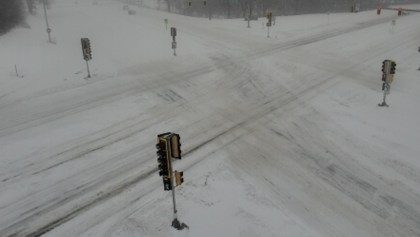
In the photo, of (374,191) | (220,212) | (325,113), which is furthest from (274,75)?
(220,212)

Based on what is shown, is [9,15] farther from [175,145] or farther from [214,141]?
[175,145]

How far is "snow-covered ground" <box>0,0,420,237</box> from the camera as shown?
1171 centimetres

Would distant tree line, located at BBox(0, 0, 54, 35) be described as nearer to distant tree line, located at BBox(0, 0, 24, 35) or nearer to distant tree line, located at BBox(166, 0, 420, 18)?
distant tree line, located at BBox(0, 0, 24, 35)

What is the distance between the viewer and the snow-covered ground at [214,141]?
11711 mm

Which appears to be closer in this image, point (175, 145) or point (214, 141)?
point (175, 145)

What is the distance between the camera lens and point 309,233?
1098 centimetres

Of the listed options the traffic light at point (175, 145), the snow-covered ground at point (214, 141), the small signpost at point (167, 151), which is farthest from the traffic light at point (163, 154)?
the snow-covered ground at point (214, 141)

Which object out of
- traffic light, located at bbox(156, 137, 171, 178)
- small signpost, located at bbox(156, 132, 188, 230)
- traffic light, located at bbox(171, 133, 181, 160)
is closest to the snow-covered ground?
small signpost, located at bbox(156, 132, 188, 230)

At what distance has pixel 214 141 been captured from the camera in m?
16.2

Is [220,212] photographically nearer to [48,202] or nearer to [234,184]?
[234,184]

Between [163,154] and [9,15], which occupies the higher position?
[9,15]

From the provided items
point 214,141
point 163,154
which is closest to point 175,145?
point 163,154

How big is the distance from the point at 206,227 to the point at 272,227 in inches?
75.9

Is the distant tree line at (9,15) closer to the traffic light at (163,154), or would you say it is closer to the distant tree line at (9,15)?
the distant tree line at (9,15)
